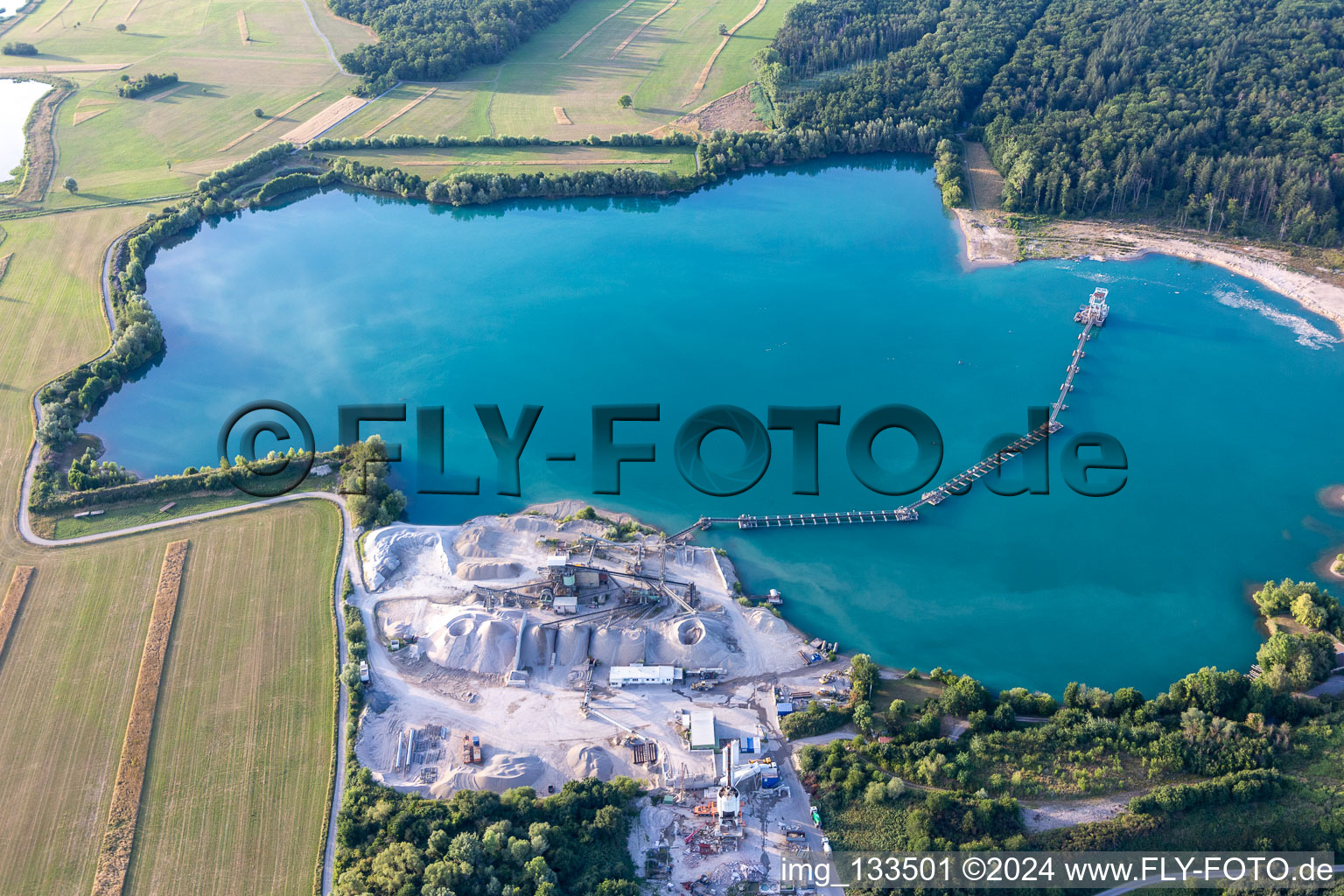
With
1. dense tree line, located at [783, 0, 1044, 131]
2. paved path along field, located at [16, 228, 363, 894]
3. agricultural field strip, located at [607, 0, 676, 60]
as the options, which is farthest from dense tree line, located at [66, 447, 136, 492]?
agricultural field strip, located at [607, 0, 676, 60]

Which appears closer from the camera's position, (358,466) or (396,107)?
(358,466)

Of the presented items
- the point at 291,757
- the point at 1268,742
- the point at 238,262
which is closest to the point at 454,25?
the point at 238,262

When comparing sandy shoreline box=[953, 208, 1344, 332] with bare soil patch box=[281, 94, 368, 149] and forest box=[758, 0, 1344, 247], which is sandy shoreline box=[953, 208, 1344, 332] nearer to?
forest box=[758, 0, 1344, 247]

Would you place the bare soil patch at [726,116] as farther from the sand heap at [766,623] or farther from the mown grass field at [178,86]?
the sand heap at [766,623]

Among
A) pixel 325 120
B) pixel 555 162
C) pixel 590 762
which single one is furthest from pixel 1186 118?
pixel 325 120

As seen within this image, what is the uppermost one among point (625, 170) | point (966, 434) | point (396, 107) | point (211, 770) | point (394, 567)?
point (396, 107)

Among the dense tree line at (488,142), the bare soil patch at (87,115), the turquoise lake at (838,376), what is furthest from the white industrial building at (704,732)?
the bare soil patch at (87,115)

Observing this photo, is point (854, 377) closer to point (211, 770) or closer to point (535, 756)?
point (535, 756)
